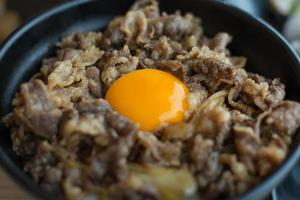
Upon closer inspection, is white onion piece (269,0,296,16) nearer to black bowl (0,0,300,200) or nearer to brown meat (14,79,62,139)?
black bowl (0,0,300,200)

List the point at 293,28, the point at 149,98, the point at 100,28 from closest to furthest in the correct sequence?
the point at 149,98 < the point at 100,28 < the point at 293,28

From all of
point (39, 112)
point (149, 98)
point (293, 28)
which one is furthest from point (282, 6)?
point (39, 112)

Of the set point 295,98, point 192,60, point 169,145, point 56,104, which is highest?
point 295,98

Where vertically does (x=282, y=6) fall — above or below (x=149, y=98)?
above

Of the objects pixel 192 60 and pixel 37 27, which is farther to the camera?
pixel 37 27

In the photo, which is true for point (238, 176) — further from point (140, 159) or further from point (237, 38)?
point (237, 38)

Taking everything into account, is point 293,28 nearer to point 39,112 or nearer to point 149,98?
point 149,98

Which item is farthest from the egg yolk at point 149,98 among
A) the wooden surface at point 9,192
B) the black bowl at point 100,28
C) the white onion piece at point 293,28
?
the white onion piece at point 293,28

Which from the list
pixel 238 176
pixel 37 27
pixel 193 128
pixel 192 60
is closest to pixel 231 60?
pixel 192 60
